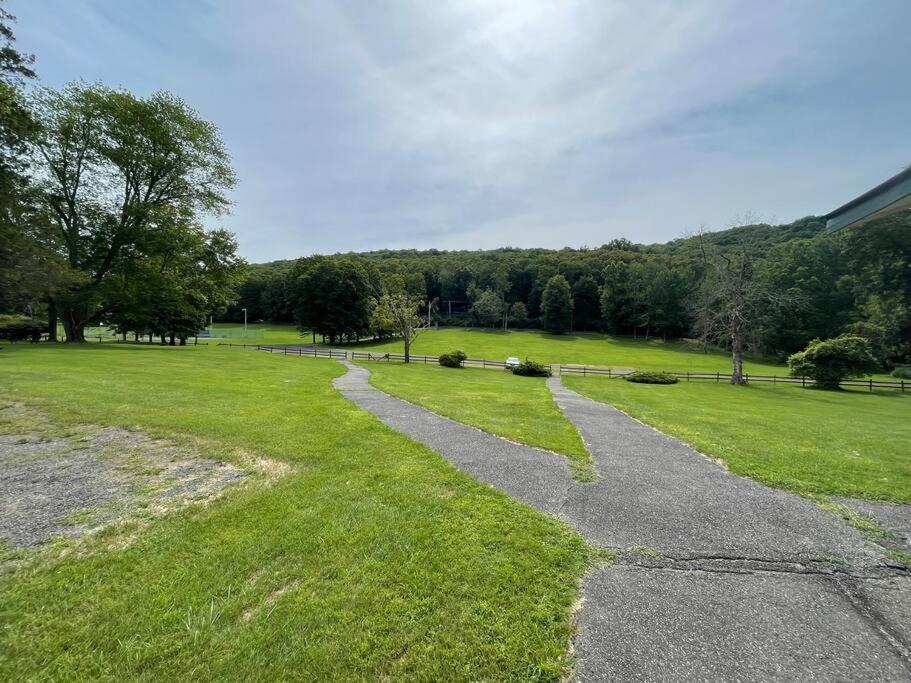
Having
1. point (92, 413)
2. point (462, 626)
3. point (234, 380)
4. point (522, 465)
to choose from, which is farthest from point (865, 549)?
point (234, 380)

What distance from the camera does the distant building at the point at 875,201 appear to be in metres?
5.06

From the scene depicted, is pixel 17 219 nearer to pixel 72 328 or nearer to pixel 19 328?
pixel 72 328

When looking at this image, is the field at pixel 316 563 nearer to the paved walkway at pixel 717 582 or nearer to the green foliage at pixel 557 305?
the paved walkway at pixel 717 582

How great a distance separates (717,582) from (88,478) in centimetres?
813

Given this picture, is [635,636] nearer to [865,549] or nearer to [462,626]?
[462,626]

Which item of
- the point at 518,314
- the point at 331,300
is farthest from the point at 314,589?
the point at 518,314

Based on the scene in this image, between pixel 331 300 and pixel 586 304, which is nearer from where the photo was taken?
pixel 331 300

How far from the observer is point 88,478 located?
538cm

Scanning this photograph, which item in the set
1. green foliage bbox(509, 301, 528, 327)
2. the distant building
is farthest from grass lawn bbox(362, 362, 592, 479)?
green foliage bbox(509, 301, 528, 327)

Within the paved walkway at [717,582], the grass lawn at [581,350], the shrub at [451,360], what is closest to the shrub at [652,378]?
the grass lawn at [581,350]

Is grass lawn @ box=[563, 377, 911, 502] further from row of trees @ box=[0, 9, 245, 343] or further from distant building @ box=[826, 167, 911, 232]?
row of trees @ box=[0, 9, 245, 343]

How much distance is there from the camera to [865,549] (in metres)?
4.14

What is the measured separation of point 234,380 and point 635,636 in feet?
54.4

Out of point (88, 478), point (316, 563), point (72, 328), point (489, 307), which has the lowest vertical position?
point (316, 563)
